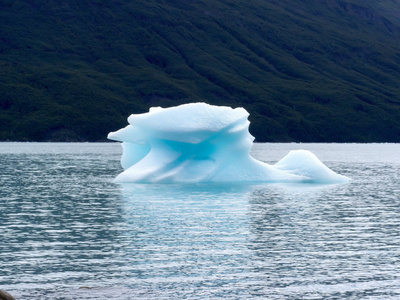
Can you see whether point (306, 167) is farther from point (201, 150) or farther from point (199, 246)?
point (199, 246)

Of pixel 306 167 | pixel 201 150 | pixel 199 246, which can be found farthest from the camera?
pixel 306 167

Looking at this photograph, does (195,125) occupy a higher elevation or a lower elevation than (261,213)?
higher

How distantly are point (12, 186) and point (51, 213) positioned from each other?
685 inches

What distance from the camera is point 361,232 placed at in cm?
2638

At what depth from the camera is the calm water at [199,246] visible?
16.9m

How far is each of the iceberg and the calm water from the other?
17.0 ft

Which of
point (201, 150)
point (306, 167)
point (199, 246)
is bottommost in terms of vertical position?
point (199, 246)

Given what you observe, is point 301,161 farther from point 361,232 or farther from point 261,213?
point 361,232

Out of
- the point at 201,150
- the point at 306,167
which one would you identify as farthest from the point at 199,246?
the point at 306,167

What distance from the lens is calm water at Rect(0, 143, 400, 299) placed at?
55.6 feet

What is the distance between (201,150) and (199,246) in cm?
2564

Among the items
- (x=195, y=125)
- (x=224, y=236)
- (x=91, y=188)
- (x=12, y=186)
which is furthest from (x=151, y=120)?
(x=224, y=236)

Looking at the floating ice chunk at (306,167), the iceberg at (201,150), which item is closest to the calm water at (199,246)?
the iceberg at (201,150)

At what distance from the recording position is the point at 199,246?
22.7 m
